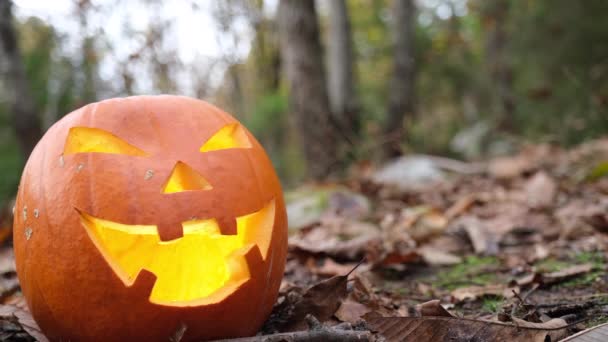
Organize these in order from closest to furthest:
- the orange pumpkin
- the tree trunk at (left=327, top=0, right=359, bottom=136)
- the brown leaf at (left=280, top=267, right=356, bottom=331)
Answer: the orange pumpkin → the brown leaf at (left=280, top=267, right=356, bottom=331) → the tree trunk at (left=327, top=0, right=359, bottom=136)

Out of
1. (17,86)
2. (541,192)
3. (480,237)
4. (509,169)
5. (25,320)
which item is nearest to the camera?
(25,320)

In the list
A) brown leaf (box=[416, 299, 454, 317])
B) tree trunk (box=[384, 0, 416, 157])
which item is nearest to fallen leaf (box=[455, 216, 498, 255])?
brown leaf (box=[416, 299, 454, 317])

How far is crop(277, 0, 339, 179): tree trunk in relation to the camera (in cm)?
583

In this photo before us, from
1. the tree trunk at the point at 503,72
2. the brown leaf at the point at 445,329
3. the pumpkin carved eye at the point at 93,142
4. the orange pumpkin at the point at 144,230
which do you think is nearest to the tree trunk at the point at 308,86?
the orange pumpkin at the point at 144,230

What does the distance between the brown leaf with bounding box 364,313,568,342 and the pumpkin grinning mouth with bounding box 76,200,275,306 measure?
45 centimetres

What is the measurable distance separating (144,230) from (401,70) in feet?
27.2

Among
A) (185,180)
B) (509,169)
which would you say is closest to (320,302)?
(185,180)

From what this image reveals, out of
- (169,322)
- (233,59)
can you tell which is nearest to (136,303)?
(169,322)

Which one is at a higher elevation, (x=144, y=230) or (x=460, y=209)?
(x=144, y=230)

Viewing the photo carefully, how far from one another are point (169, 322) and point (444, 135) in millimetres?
13315

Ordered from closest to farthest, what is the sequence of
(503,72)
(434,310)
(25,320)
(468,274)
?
(434,310) < (25,320) < (468,274) < (503,72)

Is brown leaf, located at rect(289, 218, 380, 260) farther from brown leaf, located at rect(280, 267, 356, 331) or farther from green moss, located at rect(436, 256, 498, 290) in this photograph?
brown leaf, located at rect(280, 267, 356, 331)

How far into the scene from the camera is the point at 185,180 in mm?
1665

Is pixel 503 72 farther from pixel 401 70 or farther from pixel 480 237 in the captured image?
pixel 480 237
